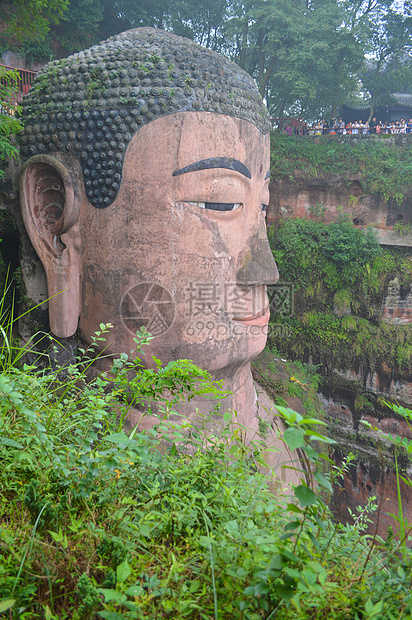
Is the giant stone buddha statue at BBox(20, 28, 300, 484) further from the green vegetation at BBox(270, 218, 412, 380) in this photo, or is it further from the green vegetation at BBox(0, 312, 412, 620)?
the green vegetation at BBox(270, 218, 412, 380)

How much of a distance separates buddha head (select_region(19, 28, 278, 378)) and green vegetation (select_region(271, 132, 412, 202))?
325 inches

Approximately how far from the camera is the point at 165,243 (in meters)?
2.72

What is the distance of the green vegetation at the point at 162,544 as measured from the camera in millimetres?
982

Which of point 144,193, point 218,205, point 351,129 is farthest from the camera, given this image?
point 351,129

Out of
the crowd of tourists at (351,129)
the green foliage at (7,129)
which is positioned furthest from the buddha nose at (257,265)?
the crowd of tourists at (351,129)

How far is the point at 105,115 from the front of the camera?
2721mm

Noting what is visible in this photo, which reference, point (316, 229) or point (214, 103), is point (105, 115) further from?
point (316, 229)

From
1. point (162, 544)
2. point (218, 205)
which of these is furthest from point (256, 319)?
point (162, 544)

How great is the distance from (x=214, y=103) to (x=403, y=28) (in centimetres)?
1272

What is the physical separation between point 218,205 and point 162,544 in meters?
2.21

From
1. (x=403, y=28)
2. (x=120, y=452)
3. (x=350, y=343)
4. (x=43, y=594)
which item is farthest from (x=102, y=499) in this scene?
(x=403, y=28)

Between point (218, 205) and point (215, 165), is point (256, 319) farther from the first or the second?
point (215, 165)

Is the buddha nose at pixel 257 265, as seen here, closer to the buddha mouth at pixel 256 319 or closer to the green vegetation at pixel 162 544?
the buddha mouth at pixel 256 319

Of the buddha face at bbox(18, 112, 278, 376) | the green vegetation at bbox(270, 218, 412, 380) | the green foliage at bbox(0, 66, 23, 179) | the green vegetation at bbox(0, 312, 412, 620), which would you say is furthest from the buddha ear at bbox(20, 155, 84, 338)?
the green vegetation at bbox(270, 218, 412, 380)
